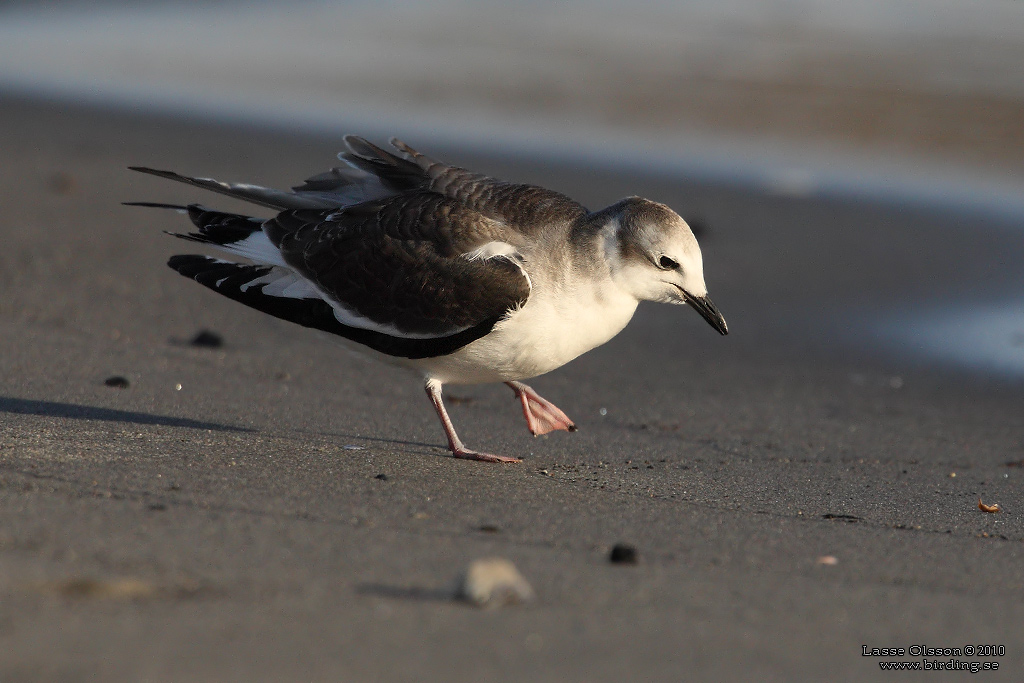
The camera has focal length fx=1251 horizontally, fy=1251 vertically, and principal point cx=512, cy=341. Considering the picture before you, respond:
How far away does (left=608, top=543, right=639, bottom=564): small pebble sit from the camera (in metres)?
3.27

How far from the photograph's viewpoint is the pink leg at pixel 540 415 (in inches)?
194

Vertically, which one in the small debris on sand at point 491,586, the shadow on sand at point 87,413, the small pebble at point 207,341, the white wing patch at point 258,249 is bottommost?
the shadow on sand at point 87,413

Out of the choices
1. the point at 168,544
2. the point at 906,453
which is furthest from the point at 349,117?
the point at 168,544

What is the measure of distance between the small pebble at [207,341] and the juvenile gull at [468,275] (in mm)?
1070

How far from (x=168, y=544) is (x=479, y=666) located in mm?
954

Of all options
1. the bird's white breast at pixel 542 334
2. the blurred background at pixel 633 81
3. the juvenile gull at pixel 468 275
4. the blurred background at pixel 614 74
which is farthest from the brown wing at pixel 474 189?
the blurred background at pixel 614 74

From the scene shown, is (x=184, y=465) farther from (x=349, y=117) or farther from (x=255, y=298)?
(x=349, y=117)

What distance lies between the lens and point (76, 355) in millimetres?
5590

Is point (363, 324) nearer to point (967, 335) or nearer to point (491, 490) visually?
point (491, 490)

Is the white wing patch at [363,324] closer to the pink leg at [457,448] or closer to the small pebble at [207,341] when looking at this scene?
the pink leg at [457,448]

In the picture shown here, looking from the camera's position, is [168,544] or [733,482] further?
[733,482]

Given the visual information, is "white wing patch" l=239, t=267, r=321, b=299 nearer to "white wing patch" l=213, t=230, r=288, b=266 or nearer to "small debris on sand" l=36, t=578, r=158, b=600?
"white wing patch" l=213, t=230, r=288, b=266

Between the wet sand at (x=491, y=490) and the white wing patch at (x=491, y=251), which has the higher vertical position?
the white wing patch at (x=491, y=251)

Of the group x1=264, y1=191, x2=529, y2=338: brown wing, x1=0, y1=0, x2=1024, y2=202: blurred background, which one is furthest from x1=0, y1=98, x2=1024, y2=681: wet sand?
x1=0, y1=0, x2=1024, y2=202: blurred background
